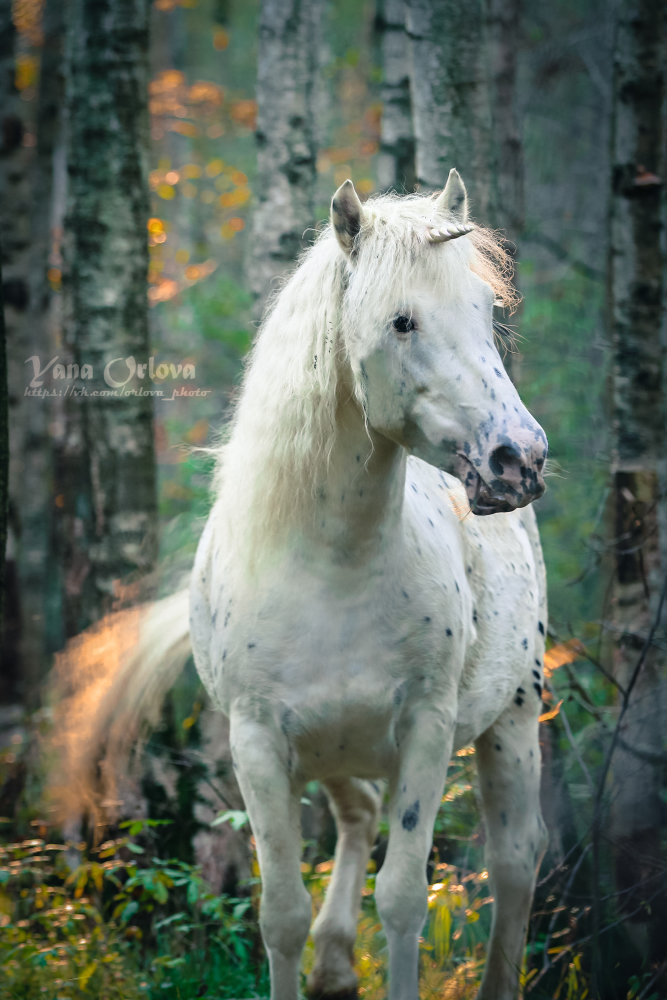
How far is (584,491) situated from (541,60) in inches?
228

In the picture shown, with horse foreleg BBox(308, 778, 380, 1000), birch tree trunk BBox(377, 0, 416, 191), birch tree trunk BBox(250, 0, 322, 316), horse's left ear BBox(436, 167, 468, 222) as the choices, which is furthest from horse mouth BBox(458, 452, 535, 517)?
birch tree trunk BBox(377, 0, 416, 191)

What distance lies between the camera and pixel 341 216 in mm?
2502

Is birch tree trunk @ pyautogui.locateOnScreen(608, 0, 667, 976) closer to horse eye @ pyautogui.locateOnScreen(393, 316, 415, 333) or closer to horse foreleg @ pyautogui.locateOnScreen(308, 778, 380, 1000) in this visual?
horse foreleg @ pyautogui.locateOnScreen(308, 778, 380, 1000)

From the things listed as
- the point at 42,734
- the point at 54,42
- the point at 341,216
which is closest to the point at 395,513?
the point at 341,216

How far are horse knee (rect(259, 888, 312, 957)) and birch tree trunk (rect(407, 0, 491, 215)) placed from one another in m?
3.23

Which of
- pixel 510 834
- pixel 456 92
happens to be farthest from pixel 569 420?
pixel 510 834

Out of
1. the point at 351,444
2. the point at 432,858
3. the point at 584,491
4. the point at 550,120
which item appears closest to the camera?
the point at 351,444

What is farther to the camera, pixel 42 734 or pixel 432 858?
pixel 42 734

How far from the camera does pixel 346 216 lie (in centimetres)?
251

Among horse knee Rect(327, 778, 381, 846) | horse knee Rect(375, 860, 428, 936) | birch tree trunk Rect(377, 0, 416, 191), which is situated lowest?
horse knee Rect(327, 778, 381, 846)

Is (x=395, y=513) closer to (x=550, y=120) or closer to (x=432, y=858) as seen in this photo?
(x=432, y=858)

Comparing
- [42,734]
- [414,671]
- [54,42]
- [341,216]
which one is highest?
[54,42]

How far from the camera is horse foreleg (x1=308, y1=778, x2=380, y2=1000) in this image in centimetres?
355

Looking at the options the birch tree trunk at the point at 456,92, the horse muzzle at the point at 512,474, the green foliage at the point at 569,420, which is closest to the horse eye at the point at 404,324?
the horse muzzle at the point at 512,474
